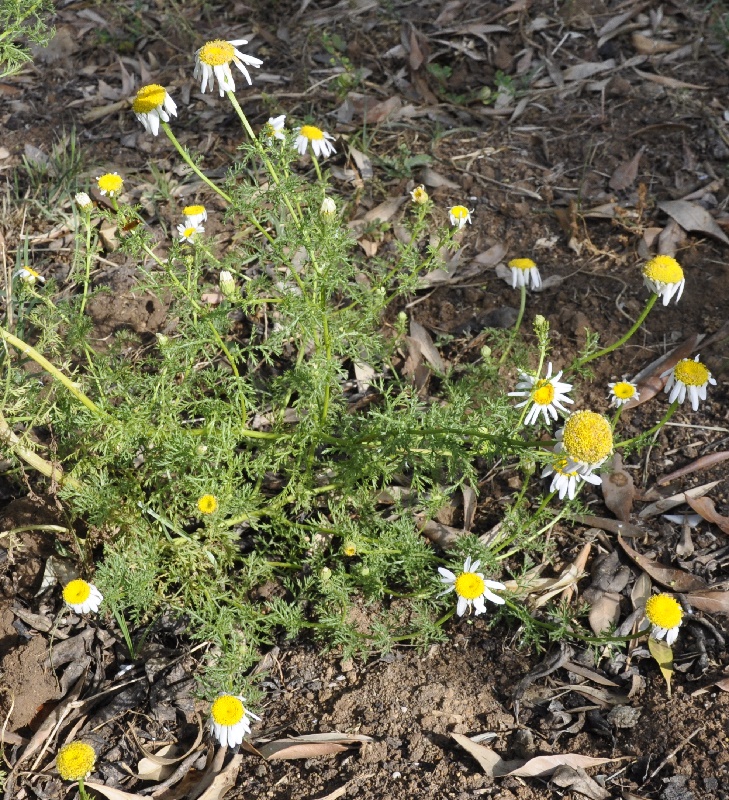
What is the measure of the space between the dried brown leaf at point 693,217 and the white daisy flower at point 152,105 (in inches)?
103

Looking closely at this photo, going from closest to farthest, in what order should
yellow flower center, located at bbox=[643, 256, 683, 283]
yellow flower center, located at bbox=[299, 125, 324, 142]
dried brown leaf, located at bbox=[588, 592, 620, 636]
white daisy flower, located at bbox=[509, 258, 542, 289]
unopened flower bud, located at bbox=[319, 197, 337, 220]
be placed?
yellow flower center, located at bbox=[643, 256, 683, 283] < unopened flower bud, located at bbox=[319, 197, 337, 220] < dried brown leaf, located at bbox=[588, 592, 620, 636] < yellow flower center, located at bbox=[299, 125, 324, 142] < white daisy flower, located at bbox=[509, 258, 542, 289]

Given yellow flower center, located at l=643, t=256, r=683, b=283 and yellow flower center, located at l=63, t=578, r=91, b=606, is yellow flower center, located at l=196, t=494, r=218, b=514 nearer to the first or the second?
yellow flower center, located at l=63, t=578, r=91, b=606

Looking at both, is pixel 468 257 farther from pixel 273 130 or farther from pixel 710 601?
pixel 710 601

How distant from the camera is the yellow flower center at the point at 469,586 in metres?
2.75

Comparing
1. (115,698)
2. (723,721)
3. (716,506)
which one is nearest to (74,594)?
(115,698)

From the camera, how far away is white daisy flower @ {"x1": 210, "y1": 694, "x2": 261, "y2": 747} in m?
2.55

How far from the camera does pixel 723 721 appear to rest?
2727mm

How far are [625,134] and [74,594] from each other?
379 cm

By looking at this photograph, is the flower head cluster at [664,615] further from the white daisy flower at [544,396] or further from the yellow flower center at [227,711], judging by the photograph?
the yellow flower center at [227,711]

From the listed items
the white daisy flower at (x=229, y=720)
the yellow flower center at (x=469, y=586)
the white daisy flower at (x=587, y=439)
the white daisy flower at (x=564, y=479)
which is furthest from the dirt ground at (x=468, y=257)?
the white daisy flower at (x=587, y=439)

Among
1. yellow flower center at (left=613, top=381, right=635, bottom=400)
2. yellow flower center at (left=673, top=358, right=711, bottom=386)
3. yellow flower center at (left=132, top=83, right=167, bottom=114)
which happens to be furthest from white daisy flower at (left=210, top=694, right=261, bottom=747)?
yellow flower center at (left=132, top=83, right=167, bottom=114)

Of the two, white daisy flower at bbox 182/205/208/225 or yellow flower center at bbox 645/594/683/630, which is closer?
yellow flower center at bbox 645/594/683/630

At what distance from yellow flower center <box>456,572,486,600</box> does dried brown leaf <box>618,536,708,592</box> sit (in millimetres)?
821

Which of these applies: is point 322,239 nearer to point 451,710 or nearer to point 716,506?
point 451,710
